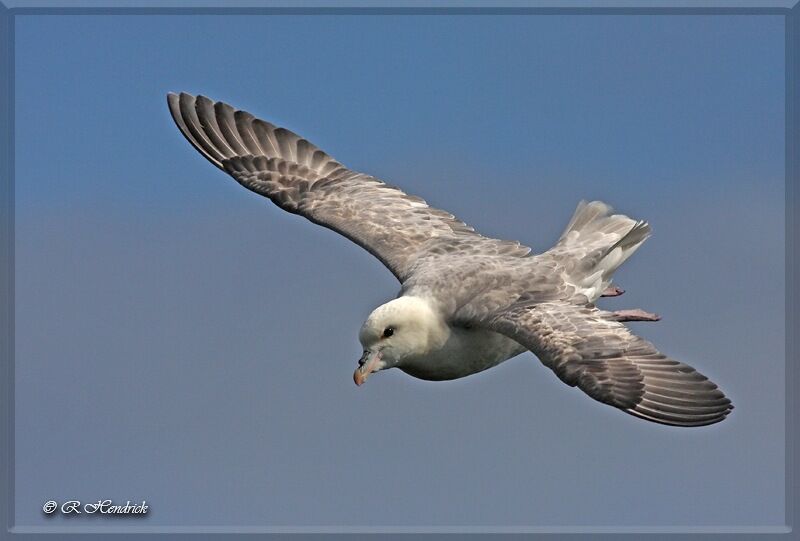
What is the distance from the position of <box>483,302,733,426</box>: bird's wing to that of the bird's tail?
3.95 feet

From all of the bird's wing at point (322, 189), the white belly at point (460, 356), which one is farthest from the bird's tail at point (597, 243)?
the white belly at point (460, 356)

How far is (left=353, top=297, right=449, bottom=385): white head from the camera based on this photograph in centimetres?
1041

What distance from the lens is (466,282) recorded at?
10992 mm

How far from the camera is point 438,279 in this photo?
1105 cm

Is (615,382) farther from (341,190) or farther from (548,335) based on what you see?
(341,190)

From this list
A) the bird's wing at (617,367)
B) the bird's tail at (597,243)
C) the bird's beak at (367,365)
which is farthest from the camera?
the bird's tail at (597,243)

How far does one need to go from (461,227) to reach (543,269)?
134 cm

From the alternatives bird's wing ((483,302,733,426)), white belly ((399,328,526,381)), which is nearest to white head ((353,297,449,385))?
white belly ((399,328,526,381))

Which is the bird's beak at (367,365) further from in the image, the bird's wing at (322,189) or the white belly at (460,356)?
the bird's wing at (322,189)

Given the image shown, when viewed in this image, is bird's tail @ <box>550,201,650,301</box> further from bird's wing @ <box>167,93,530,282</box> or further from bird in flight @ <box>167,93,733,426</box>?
bird's wing @ <box>167,93,530,282</box>

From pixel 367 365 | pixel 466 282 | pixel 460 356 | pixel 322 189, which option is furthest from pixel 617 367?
pixel 322 189

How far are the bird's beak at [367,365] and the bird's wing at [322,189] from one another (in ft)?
4.25

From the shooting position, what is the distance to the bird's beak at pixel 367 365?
10297 millimetres

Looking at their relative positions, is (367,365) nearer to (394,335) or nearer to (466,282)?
(394,335)
